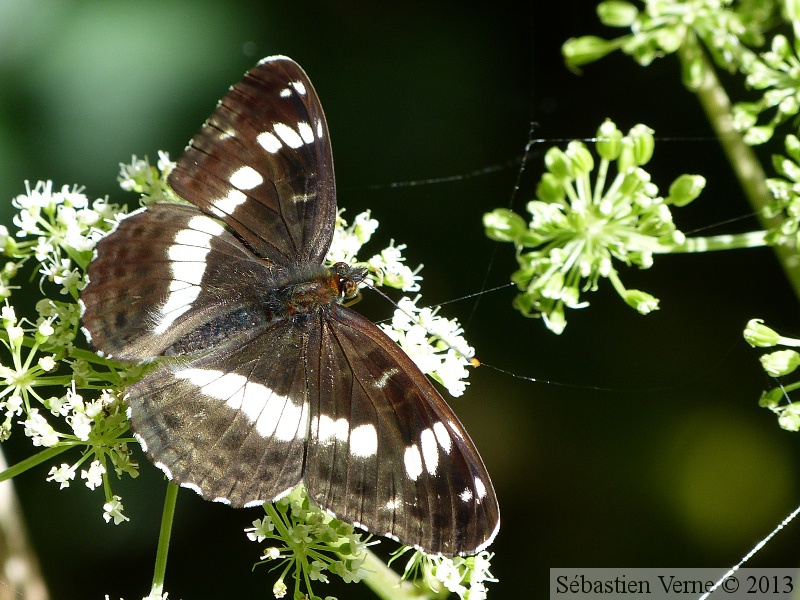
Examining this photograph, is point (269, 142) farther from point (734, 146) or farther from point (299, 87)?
point (734, 146)

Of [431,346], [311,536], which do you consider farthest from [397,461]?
[431,346]

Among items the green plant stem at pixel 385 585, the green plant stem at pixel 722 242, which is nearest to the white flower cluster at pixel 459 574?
the green plant stem at pixel 385 585

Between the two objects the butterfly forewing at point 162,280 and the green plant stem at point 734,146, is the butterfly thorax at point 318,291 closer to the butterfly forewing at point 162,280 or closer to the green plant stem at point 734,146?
the butterfly forewing at point 162,280

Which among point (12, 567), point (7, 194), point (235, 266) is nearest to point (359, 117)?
point (235, 266)

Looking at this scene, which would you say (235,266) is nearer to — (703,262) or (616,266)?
(616,266)

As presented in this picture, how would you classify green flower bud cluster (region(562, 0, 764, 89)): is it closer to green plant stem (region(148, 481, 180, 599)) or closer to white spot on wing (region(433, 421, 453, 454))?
white spot on wing (region(433, 421, 453, 454))

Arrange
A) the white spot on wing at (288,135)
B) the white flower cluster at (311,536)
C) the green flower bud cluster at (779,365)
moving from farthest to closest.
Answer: the white spot on wing at (288,135), the white flower cluster at (311,536), the green flower bud cluster at (779,365)

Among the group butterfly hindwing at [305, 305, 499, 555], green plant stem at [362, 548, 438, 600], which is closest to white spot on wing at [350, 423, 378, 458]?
butterfly hindwing at [305, 305, 499, 555]
